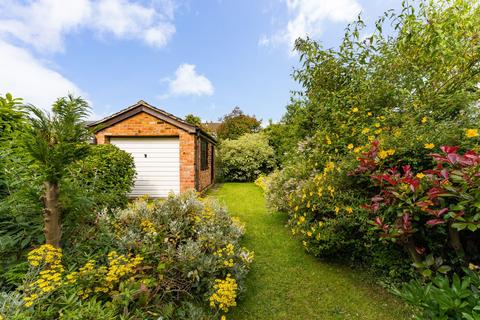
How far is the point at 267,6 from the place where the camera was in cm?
643

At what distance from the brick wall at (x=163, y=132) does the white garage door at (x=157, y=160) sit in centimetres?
28

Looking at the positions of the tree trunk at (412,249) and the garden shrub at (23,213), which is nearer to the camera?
the garden shrub at (23,213)

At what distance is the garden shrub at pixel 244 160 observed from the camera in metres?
14.3

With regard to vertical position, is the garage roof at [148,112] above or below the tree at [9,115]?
above

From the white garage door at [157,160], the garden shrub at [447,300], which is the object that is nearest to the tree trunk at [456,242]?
the garden shrub at [447,300]

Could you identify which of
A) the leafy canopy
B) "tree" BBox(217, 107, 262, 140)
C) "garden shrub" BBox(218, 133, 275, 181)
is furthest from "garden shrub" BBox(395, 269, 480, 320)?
"tree" BBox(217, 107, 262, 140)

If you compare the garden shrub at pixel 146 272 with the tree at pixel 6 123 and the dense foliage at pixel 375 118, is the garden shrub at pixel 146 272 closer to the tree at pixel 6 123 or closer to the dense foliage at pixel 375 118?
the tree at pixel 6 123

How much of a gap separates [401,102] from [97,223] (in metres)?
5.48

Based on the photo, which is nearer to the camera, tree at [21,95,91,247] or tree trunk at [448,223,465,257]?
tree at [21,95,91,247]

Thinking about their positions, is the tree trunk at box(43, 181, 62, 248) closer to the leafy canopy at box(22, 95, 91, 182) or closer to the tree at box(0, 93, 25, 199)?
the leafy canopy at box(22, 95, 91, 182)

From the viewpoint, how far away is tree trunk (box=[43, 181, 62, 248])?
6.43 feet

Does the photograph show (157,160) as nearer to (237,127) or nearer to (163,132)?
(163,132)

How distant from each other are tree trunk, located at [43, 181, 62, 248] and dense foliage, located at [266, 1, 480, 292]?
3107 mm

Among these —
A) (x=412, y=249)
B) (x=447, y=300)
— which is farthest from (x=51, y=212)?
(x=412, y=249)
